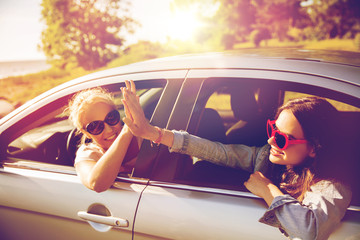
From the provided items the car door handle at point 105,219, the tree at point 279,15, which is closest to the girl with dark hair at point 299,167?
the car door handle at point 105,219

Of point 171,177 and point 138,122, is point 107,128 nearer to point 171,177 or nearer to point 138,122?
point 138,122

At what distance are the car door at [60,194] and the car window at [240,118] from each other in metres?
0.25

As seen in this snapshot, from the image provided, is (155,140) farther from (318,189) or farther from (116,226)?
(318,189)

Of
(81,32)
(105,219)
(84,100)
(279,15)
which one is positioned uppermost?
(279,15)

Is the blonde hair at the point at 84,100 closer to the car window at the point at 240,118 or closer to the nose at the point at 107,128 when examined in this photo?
the nose at the point at 107,128

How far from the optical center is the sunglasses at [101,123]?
1605mm

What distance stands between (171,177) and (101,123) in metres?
0.51

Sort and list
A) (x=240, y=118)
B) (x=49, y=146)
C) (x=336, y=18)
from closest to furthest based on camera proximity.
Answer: (x=49, y=146) → (x=240, y=118) → (x=336, y=18)

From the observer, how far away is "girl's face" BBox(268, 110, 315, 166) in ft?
4.16

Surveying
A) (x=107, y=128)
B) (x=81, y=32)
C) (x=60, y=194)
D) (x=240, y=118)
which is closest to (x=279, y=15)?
(x=81, y=32)

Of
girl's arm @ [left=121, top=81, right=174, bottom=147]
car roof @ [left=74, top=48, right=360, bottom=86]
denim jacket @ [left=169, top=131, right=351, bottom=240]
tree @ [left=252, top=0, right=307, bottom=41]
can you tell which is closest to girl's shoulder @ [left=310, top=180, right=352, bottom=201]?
denim jacket @ [left=169, top=131, right=351, bottom=240]

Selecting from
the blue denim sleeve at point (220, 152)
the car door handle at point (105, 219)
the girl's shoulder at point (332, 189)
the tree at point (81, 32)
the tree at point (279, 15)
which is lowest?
the car door handle at point (105, 219)

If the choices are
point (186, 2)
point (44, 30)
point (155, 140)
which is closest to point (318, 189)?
point (155, 140)

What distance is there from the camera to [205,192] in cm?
137
